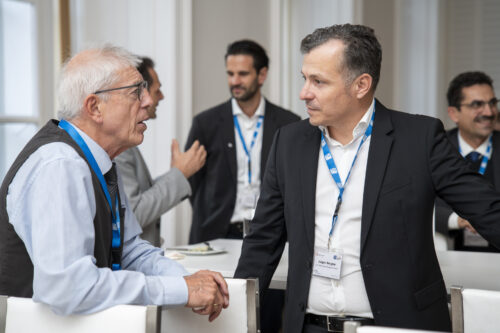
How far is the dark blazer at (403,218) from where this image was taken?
2.02 metres

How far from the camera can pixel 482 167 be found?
3.88 m

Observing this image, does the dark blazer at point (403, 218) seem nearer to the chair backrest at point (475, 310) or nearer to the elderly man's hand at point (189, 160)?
the chair backrest at point (475, 310)

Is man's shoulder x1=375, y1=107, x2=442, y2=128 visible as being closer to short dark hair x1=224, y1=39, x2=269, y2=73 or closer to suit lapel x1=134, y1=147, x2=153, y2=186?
suit lapel x1=134, y1=147, x2=153, y2=186

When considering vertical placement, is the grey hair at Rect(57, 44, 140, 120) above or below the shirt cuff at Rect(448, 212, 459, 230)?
above

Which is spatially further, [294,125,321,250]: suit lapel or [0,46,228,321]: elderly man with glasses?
[294,125,321,250]: suit lapel

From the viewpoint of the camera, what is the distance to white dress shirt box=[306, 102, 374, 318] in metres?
2.06

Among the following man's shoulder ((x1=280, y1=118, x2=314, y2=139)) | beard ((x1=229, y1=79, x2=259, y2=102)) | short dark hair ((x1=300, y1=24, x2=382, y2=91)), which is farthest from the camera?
beard ((x1=229, y1=79, x2=259, y2=102))

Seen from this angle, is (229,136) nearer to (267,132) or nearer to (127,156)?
(267,132)

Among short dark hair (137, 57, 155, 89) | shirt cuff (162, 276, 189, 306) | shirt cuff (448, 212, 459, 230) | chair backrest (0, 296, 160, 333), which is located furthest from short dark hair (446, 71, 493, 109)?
chair backrest (0, 296, 160, 333)

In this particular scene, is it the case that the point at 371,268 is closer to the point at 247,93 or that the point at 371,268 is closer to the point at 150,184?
the point at 150,184

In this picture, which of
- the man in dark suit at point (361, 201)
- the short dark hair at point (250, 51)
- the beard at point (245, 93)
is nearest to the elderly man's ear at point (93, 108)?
the man in dark suit at point (361, 201)

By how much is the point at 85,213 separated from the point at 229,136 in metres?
2.72

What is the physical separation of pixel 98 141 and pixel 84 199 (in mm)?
339

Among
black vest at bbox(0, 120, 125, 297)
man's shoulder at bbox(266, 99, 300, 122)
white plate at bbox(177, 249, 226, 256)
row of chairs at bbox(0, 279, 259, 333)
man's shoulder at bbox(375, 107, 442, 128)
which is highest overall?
man's shoulder at bbox(266, 99, 300, 122)
